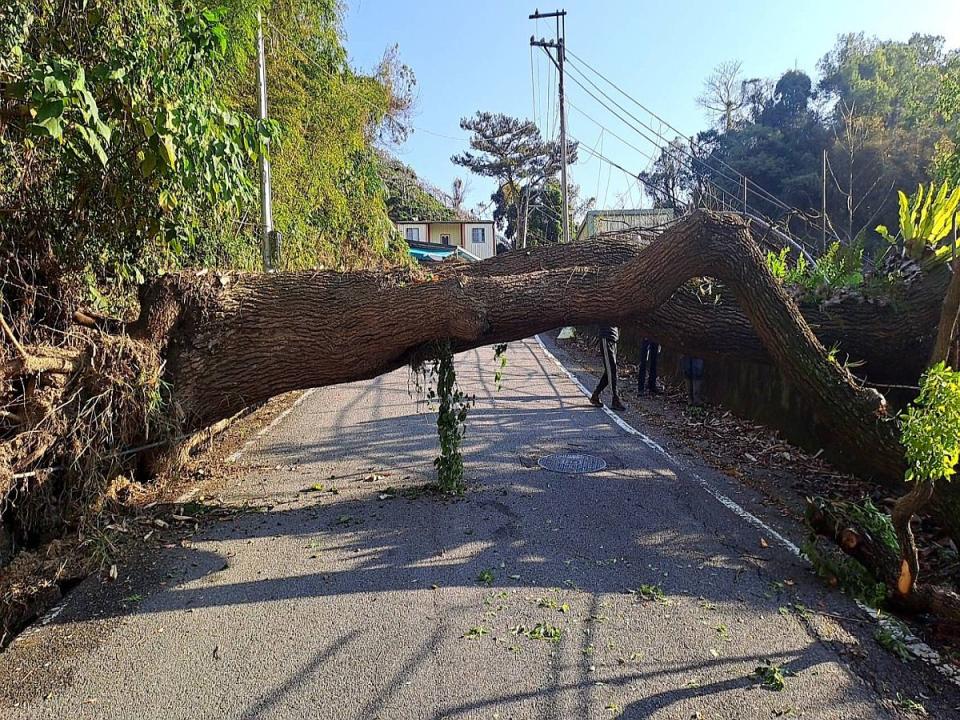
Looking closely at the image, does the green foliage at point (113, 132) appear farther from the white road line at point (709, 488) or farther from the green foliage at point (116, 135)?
the white road line at point (709, 488)

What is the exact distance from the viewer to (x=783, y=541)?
488cm

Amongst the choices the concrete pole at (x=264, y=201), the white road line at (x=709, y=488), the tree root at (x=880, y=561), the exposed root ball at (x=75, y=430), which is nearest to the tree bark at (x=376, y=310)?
the exposed root ball at (x=75, y=430)

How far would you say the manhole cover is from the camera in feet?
22.0

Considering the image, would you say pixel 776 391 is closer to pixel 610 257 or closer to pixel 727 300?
pixel 727 300

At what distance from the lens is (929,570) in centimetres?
442

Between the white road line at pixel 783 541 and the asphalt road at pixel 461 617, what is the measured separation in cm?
10

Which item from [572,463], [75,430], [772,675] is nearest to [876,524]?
[772,675]

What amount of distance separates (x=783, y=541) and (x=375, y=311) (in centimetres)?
376

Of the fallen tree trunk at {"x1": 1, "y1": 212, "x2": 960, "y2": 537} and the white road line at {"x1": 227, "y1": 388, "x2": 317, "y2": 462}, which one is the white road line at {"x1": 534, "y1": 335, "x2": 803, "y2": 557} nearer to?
the fallen tree trunk at {"x1": 1, "y1": 212, "x2": 960, "y2": 537}

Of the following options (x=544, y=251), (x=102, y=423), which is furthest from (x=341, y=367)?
(x=544, y=251)

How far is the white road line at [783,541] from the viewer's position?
130 inches

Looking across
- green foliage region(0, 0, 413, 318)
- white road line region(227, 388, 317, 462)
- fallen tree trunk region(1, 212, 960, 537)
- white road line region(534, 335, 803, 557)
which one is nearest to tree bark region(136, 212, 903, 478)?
fallen tree trunk region(1, 212, 960, 537)

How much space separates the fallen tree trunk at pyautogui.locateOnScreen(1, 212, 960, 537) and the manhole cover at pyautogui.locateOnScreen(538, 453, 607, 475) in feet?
5.57

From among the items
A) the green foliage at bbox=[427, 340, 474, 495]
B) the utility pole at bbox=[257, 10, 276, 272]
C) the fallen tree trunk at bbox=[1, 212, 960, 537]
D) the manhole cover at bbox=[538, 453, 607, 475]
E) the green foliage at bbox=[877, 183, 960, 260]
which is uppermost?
the utility pole at bbox=[257, 10, 276, 272]
